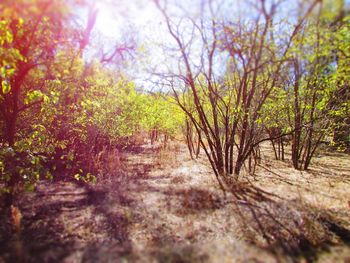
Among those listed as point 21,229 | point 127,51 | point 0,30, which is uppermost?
point 127,51

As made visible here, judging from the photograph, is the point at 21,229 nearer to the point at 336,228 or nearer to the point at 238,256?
the point at 238,256

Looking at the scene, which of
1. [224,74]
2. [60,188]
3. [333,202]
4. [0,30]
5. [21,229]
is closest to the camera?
[0,30]

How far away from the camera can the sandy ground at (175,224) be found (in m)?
3.44

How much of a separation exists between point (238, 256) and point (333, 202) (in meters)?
3.42

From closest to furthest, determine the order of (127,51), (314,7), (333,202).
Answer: (314,7) → (333,202) → (127,51)

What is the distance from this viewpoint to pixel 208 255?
3443mm

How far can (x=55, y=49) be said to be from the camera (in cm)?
414

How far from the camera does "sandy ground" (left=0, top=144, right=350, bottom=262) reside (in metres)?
3.44

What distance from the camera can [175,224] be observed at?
4.30 metres

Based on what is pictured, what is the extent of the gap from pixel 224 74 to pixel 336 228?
484 cm

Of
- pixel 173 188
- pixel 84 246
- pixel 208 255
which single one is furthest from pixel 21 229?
pixel 173 188

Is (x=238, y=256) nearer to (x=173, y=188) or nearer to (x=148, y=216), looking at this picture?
(x=148, y=216)

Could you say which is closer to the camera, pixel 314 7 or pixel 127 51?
pixel 314 7

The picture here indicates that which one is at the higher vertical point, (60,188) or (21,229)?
(60,188)
